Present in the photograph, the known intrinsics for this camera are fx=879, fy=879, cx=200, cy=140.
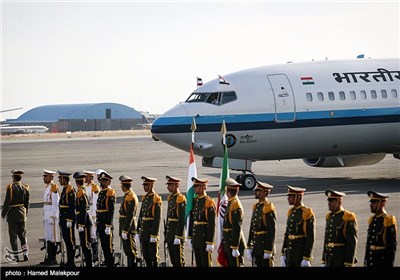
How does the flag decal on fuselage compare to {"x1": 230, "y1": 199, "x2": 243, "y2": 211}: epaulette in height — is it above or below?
above

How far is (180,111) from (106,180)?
10.6 m

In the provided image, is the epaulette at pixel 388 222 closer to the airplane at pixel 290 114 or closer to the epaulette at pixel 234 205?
the epaulette at pixel 234 205

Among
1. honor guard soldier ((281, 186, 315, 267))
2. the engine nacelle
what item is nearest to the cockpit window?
the engine nacelle

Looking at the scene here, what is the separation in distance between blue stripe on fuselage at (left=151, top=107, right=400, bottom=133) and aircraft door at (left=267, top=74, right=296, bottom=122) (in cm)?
16

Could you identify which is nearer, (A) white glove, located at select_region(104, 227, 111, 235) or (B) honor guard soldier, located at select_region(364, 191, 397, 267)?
(B) honor guard soldier, located at select_region(364, 191, 397, 267)

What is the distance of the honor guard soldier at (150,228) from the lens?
15.6 m

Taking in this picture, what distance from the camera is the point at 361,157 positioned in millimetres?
30906

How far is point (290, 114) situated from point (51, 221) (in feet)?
39.4

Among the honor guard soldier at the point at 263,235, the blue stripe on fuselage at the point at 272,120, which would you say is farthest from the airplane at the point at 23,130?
the honor guard soldier at the point at 263,235

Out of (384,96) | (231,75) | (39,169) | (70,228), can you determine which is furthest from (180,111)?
(39,169)

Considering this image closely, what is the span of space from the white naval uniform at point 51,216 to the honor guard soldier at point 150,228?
2.47 meters

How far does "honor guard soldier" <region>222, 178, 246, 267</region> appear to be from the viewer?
47.3 feet

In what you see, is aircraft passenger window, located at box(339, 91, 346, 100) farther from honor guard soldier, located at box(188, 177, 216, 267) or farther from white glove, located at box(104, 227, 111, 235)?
honor guard soldier, located at box(188, 177, 216, 267)

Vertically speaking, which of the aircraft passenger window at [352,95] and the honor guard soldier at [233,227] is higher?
the aircraft passenger window at [352,95]
